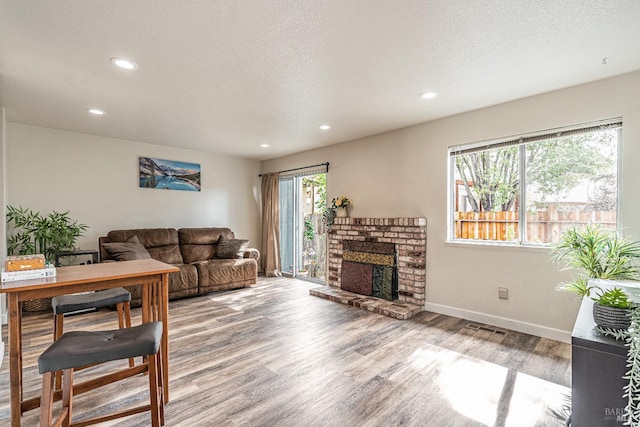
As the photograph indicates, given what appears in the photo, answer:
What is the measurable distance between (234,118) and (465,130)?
2796mm

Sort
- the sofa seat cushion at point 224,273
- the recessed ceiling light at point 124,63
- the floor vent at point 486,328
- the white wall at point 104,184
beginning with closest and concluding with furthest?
the recessed ceiling light at point 124,63 < the floor vent at point 486,328 < the white wall at point 104,184 < the sofa seat cushion at point 224,273

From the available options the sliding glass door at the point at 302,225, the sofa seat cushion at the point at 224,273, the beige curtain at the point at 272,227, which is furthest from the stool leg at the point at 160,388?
the beige curtain at the point at 272,227

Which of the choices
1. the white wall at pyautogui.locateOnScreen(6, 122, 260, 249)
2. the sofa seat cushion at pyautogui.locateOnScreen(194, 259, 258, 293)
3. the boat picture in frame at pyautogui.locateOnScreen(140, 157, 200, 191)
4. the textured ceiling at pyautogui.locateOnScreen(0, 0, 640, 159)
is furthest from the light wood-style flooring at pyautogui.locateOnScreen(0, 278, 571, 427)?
the textured ceiling at pyautogui.locateOnScreen(0, 0, 640, 159)

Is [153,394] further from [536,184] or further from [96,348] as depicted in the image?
[536,184]

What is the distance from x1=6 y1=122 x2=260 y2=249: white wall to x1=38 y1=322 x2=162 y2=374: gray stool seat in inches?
148

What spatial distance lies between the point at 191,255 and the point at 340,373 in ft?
12.2

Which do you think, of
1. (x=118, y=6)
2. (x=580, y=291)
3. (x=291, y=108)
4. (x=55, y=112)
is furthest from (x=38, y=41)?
(x=580, y=291)

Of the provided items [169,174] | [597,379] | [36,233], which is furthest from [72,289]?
[169,174]

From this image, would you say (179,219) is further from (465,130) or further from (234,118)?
(465,130)

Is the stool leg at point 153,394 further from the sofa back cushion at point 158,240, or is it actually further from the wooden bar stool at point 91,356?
the sofa back cushion at point 158,240

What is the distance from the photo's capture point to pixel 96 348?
1436mm

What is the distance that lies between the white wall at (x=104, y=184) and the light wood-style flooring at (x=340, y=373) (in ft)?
5.12

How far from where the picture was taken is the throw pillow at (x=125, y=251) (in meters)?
4.03

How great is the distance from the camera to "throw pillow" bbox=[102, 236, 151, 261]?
403 cm
